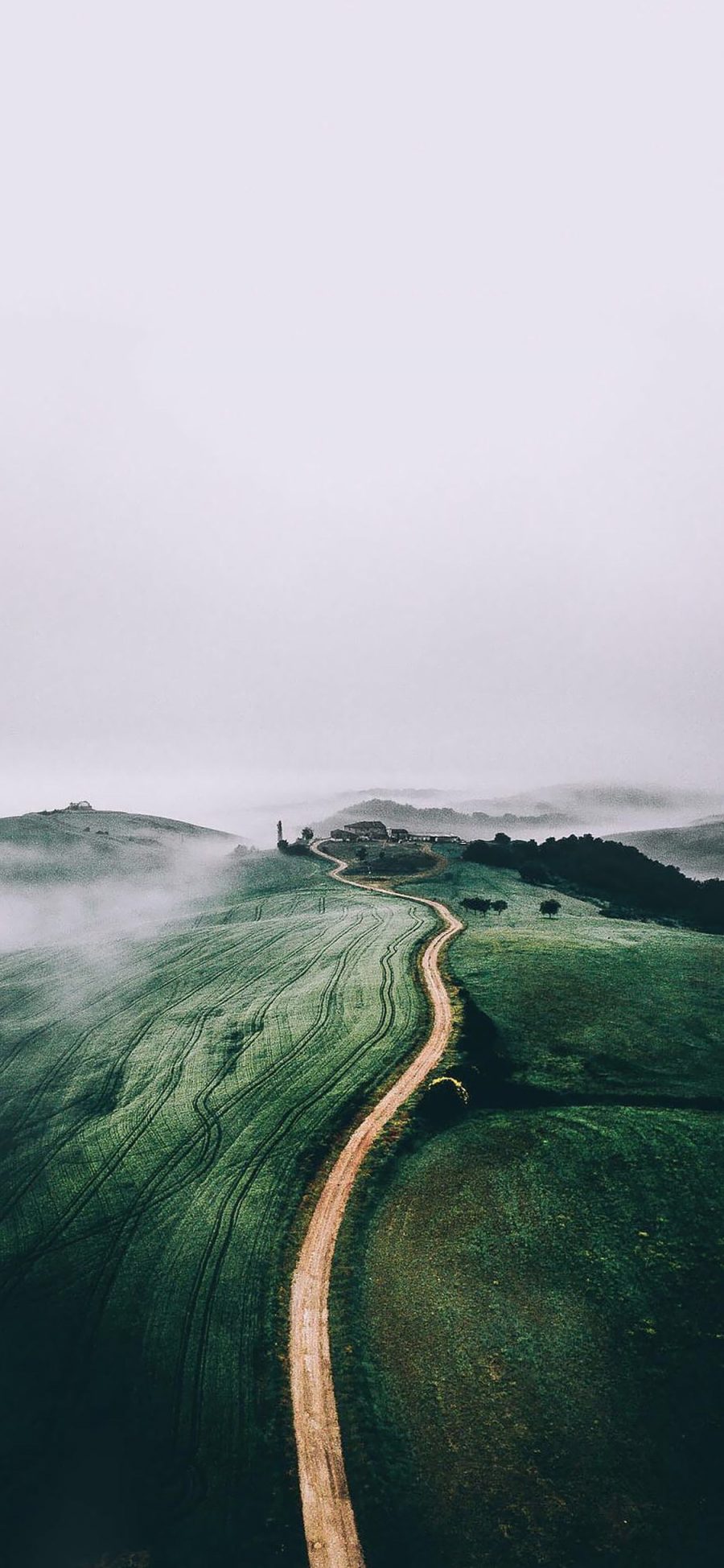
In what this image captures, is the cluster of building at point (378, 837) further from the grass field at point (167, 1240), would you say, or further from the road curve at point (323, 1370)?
the road curve at point (323, 1370)

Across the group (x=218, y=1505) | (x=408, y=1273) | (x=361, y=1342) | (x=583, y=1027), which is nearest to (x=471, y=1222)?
(x=408, y=1273)

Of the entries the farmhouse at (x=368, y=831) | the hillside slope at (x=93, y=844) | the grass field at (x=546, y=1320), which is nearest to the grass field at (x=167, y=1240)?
the grass field at (x=546, y=1320)

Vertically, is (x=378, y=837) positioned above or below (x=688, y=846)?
above

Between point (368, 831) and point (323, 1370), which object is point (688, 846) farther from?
point (323, 1370)

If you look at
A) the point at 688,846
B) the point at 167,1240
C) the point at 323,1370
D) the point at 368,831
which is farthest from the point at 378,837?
the point at 323,1370

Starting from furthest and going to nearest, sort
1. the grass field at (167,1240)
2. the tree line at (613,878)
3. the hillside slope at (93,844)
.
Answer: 1. the hillside slope at (93,844)
2. the tree line at (613,878)
3. the grass field at (167,1240)

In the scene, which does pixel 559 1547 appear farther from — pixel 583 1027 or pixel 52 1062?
pixel 52 1062
